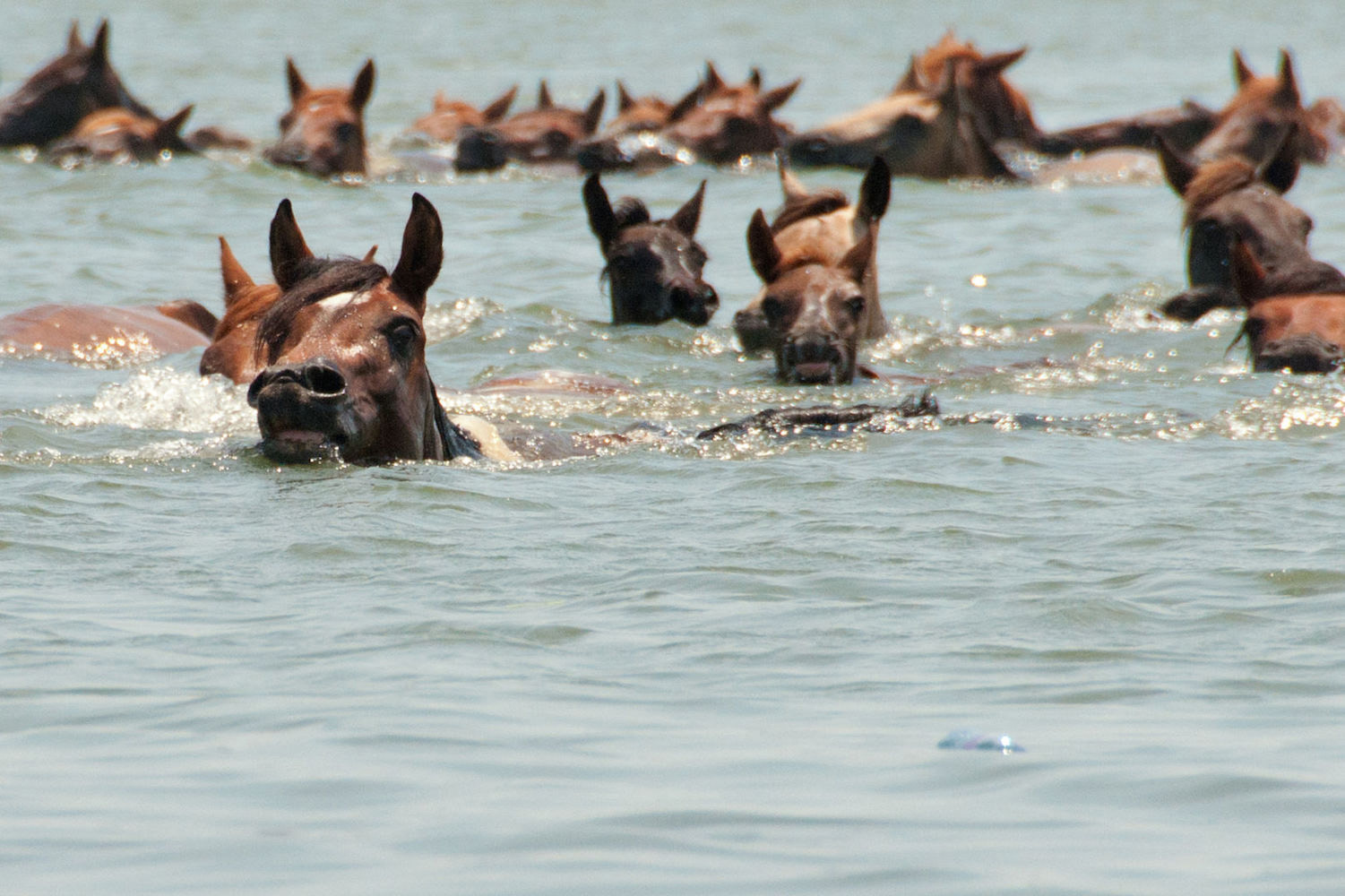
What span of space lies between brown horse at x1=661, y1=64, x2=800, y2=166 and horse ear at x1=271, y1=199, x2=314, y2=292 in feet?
47.7

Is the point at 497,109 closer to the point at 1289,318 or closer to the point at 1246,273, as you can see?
the point at 1246,273

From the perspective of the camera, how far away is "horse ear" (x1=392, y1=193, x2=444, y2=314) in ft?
24.1

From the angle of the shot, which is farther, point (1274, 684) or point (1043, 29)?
point (1043, 29)

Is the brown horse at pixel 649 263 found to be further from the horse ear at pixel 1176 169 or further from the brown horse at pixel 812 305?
the horse ear at pixel 1176 169

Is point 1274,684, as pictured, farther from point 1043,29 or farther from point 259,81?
point 1043,29

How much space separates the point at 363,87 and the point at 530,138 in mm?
2829

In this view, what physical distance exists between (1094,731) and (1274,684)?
675 mm

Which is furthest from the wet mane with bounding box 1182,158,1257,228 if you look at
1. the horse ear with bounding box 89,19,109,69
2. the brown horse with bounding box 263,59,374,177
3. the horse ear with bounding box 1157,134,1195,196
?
the horse ear with bounding box 89,19,109,69

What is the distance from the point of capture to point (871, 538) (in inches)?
261

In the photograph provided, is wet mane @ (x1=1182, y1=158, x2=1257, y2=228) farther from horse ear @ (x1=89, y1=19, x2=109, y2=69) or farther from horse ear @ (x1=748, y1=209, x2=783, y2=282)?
horse ear @ (x1=89, y1=19, x2=109, y2=69)

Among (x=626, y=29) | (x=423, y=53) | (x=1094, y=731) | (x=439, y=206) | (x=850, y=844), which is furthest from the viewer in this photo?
(x=626, y=29)

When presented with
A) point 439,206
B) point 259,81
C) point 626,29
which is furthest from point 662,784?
point 626,29

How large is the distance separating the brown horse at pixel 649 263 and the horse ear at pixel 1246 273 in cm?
293

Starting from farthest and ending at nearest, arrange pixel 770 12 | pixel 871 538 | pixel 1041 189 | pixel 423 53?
pixel 770 12, pixel 423 53, pixel 1041 189, pixel 871 538
